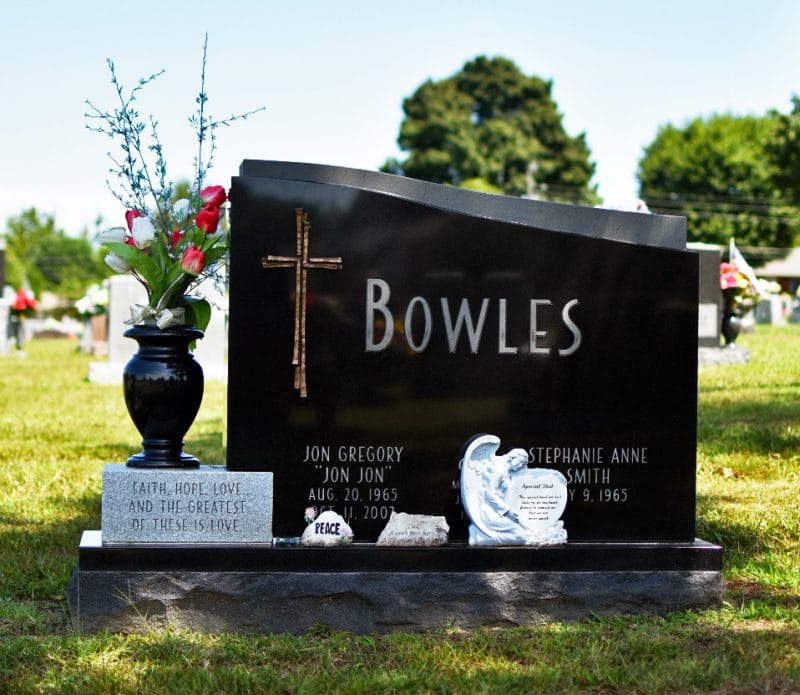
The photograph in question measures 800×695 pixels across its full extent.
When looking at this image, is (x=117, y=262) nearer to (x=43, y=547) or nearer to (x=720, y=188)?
(x=43, y=547)

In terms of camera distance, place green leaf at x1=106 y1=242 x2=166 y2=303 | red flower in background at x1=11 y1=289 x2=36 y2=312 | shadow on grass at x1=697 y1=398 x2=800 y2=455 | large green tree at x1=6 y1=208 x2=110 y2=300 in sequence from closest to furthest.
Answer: green leaf at x1=106 y1=242 x2=166 y2=303 → shadow on grass at x1=697 y1=398 x2=800 y2=455 → red flower in background at x1=11 y1=289 x2=36 y2=312 → large green tree at x1=6 y1=208 x2=110 y2=300

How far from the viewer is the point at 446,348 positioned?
4.74 meters

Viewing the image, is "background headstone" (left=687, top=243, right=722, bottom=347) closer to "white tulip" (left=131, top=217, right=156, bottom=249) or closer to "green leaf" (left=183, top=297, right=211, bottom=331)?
"green leaf" (left=183, top=297, right=211, bottom=331)

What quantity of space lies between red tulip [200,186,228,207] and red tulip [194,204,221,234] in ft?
0.07

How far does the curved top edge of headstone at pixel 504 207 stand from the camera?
183 inches

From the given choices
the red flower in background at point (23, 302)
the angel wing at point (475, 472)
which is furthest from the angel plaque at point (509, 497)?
the red flower in background at point (23, 302)

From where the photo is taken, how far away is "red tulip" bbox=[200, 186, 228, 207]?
475cm

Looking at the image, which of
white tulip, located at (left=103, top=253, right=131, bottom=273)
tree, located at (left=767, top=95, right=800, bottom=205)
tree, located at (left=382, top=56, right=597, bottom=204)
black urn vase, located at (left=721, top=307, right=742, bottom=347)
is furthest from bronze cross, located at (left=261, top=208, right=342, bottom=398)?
tree, located at (left=382, top=56, right=597, bottom=204)

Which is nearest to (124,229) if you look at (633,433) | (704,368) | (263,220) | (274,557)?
(263,220)

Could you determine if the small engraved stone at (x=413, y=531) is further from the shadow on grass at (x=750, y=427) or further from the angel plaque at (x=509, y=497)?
the shadow on grass at (x=750, y=427)

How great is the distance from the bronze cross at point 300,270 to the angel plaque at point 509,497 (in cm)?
73

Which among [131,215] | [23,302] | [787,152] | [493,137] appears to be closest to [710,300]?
[131,215]

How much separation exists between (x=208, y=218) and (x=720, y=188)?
5705cm

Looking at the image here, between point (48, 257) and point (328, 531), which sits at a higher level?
point (48, 257)
